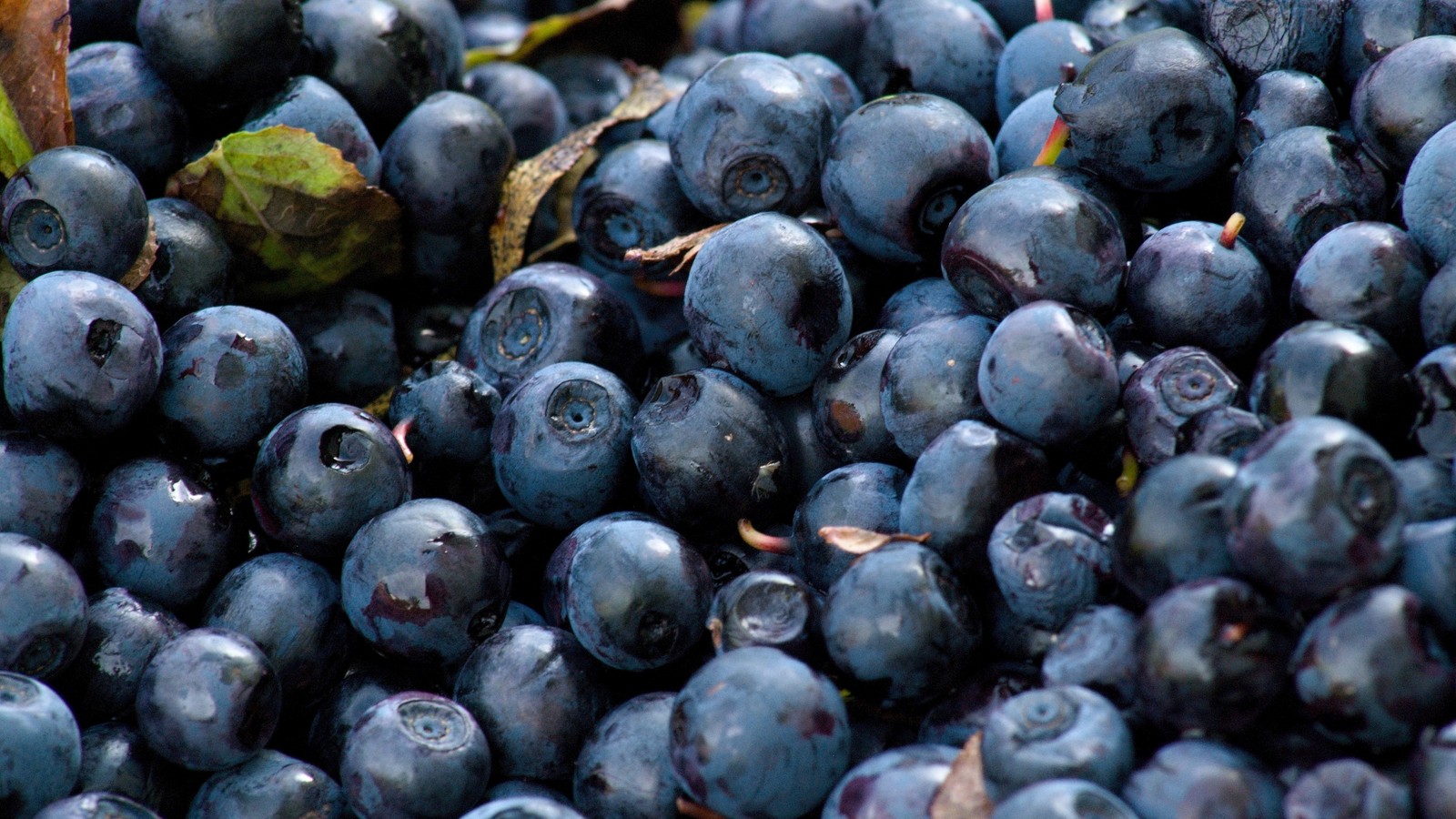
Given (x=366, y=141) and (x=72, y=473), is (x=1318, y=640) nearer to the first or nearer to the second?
(x=72, y=473)

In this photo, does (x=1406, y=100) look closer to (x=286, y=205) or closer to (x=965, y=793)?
(x=965, y=793)

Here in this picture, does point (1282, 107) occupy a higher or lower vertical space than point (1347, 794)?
higher

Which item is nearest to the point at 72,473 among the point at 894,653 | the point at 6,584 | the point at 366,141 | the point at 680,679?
the point at 6,584

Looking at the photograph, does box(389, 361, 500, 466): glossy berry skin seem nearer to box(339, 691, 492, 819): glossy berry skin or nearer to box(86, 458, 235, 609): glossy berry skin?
box(86, 458, 235, 609): glossy berry skin

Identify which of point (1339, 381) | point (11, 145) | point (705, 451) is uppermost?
point (11, 145)

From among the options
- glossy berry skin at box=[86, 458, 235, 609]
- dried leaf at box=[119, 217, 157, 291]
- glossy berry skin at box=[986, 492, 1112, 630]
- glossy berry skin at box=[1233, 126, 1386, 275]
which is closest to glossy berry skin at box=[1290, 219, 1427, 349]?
glossy berry skin at box=[1233, 126, 1386, 275]

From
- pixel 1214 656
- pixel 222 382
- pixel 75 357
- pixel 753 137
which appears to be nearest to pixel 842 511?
pixel 1214 656

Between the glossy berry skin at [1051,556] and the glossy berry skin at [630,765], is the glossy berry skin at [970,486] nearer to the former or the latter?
the glossy berry skin at [1051,556]
